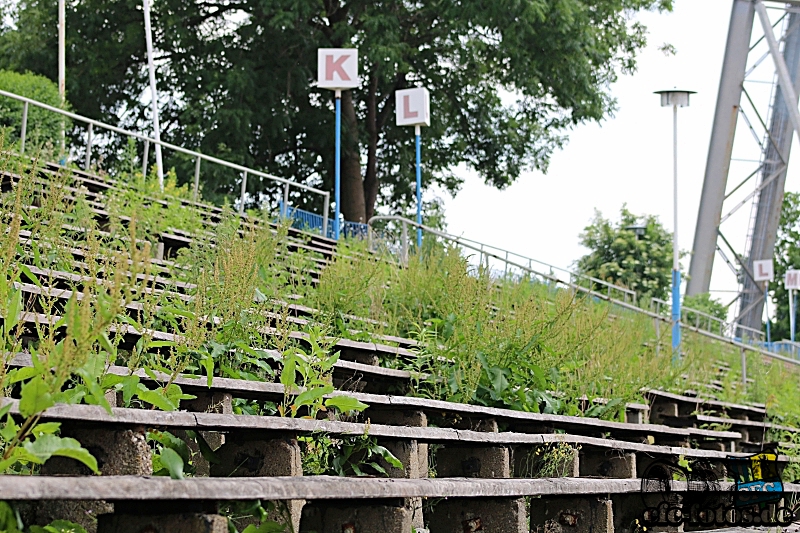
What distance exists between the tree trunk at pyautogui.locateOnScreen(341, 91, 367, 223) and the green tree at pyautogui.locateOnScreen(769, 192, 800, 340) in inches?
1463

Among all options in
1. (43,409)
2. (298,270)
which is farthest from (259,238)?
(43,409)

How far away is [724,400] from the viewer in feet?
36.7

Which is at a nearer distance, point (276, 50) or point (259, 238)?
point (259, 238)

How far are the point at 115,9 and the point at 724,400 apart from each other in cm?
1977

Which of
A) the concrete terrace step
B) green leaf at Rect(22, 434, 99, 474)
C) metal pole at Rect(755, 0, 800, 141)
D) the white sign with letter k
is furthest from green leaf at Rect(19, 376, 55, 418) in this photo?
metal pole at Rect(755, 0, 800, 141)

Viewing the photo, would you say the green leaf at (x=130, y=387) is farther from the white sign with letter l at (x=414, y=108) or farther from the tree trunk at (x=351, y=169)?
the tree trunk at (x=351, y=169)

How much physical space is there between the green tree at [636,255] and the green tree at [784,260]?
18221 mm

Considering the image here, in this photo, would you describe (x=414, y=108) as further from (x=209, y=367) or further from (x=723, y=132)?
(x=723, y=132)

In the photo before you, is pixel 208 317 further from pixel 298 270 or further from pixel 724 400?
Result: pixel 724 400

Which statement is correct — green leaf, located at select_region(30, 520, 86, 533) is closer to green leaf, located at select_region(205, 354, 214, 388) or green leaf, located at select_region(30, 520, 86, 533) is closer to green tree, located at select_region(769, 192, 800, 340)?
green leaf, located at select_region(205, 354, 214, 388)

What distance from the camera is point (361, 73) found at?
25469mm

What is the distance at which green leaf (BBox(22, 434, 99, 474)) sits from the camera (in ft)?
9.36

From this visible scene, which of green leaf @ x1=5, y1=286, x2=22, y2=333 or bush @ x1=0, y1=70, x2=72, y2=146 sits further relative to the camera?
bush @ x1=0, y1=70, x2=72, y2=146

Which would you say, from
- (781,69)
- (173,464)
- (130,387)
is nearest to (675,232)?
(781,69)
